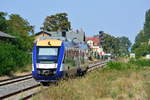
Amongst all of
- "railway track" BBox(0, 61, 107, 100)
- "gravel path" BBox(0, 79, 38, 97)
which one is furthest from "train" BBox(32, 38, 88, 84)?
"gravel path" BBox(0, 79, 38, 97)

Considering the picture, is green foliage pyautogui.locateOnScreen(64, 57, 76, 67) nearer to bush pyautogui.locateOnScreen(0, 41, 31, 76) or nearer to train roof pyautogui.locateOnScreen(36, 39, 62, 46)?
train roof pyautogui.locateOnScreen(36, 39, 62, 46)

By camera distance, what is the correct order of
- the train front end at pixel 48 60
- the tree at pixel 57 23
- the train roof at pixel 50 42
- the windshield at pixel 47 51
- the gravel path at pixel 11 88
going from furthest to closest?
the tree at pixel 57 23
the train roof at pixel 50 42
the windshield at pixel 47 51
the train front end at pixel 48 60
the gravel path at pixel 11 88

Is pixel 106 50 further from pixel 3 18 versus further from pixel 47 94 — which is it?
pixel 47 94

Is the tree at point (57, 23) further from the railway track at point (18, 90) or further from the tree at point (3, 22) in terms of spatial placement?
the railway track at point (18, 90)

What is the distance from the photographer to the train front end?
2039 centimetres

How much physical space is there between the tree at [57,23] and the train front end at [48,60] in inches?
3142

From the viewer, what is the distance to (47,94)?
14.1 meters

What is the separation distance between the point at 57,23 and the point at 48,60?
82.6 m

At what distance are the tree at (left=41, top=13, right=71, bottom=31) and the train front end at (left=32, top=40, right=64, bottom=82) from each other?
79.8 meters

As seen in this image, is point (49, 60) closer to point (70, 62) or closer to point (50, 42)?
point (50, 42)

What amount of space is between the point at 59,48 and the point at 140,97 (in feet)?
26.3

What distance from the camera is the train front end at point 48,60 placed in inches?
803

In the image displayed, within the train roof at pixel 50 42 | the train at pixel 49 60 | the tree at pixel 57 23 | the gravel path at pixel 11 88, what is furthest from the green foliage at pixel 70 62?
the tree at pixel 57 23

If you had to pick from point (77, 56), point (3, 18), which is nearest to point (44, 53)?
point (77, 56)
